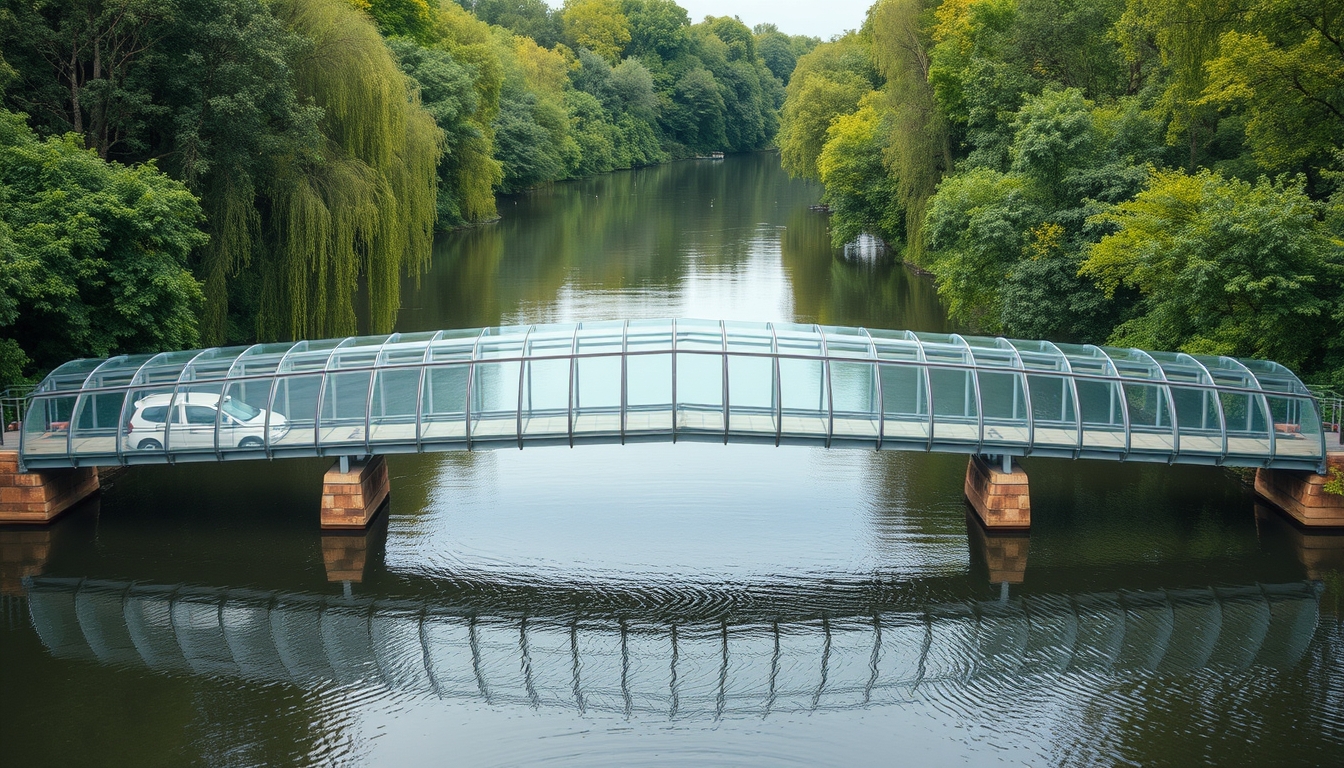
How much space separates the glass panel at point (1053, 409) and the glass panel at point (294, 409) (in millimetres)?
14059

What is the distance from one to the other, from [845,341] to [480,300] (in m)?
25.7

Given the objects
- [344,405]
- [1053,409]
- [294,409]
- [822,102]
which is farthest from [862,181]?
[294,409]

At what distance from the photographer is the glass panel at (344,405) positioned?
21500 mm

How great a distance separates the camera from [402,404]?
21.8m

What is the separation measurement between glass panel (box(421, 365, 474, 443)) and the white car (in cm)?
276

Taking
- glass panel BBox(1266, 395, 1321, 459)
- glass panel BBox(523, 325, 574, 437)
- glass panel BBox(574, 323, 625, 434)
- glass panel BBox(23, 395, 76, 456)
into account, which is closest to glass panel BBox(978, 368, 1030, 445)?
glass panel BBox(1266, 395, 1321, 459)

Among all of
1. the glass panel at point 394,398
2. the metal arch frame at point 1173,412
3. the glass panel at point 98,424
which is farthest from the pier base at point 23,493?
the metal arch frame at point 1173,412

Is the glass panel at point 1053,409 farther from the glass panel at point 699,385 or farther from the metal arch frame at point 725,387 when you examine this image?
the glass panel at point 699,385

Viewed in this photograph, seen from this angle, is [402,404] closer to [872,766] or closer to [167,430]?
[167,430]

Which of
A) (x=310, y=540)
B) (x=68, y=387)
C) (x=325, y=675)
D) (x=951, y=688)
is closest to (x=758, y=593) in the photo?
(x=951, y=688)

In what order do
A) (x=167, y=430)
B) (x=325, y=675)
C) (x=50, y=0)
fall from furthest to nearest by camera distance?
(x=50, y=0)
(x=167, y=430)
(x=325, y=675)

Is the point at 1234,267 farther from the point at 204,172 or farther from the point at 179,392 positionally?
the point at 204,172

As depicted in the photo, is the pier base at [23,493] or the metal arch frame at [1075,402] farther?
the pier base at [23,493]

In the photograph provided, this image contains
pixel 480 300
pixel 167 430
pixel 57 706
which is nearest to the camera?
pixel 57 706
